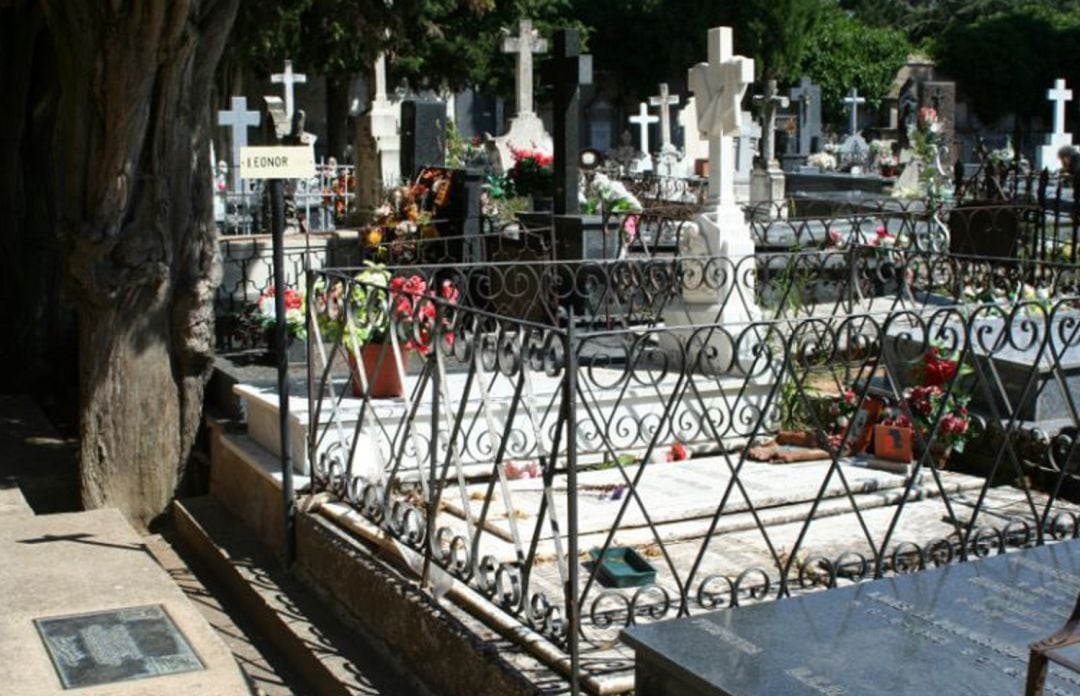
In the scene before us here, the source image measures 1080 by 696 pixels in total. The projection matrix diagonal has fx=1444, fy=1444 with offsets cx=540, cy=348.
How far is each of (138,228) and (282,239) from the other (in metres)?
1.67

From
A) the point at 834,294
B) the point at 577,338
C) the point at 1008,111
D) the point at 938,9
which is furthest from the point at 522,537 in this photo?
the point at 938,9

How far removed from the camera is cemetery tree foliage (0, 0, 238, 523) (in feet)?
24.6

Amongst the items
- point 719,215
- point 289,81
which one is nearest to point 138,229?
point 719,215

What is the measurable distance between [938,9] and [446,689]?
67.8 meters

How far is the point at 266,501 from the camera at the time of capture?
7105 mm

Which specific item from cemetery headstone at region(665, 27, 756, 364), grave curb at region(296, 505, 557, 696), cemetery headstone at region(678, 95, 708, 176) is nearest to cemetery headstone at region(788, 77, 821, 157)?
cemetery headstone at region(678, 95, 708, 176)

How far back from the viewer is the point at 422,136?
15.2 meters

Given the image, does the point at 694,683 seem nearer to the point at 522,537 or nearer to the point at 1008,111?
the point at 522,537

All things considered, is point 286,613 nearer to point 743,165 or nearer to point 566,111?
point 566,111

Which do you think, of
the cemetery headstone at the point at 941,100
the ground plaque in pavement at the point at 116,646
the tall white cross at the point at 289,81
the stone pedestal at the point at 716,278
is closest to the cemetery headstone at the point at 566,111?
the stone pedestal at the point at 716,278

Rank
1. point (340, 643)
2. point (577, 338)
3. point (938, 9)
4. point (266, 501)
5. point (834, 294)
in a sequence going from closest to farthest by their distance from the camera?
point (577, 338)
point (340, 643)
point (266, 501)
point (834, 294)
point (938, 9)

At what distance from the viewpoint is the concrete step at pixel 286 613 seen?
5.25 metres

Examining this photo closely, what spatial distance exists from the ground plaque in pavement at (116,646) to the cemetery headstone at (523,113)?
48.2 feet

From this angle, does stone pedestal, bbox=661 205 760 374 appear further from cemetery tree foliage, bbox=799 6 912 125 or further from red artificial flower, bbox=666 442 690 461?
cemetery tree foliage, bbox=799 6 912 125
